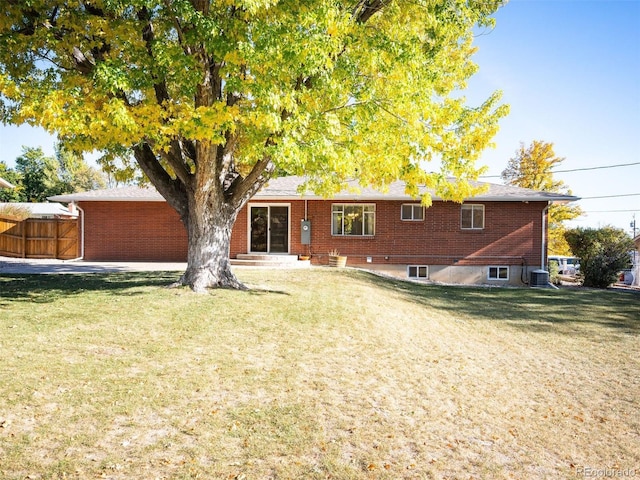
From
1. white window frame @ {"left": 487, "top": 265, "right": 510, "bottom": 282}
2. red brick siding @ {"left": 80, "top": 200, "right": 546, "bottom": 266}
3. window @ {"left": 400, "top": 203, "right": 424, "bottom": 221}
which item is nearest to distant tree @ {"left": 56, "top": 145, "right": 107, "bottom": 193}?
red brick siding @ {"left": 80, "top": 200, "right": 546, "bottom": 266}

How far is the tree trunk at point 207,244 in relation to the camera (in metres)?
10.4

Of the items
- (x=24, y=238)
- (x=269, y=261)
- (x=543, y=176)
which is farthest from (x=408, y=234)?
(x=543, y=176)

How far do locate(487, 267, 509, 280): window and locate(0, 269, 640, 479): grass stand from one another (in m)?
9.27

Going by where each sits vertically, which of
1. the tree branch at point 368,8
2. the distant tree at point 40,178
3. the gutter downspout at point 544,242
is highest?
the distant tree at point 40,178

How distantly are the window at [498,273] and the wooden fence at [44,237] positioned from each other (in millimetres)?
17991

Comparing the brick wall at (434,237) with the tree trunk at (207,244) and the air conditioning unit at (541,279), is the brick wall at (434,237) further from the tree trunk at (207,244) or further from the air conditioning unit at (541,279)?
the tree trunk at (207,244)

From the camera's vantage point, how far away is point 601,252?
19.9m

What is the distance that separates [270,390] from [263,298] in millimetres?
4663

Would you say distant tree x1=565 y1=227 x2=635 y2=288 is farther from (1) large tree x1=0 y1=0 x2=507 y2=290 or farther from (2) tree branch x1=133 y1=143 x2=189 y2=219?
(2) tree branch x1=133 y1=143 x2=189 y2=219

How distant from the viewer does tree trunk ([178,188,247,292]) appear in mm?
10352

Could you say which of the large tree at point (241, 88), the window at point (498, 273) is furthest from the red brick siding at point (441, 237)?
the large tree at point (241, 88)

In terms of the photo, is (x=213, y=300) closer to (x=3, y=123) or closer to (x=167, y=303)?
(x=167, y=303)

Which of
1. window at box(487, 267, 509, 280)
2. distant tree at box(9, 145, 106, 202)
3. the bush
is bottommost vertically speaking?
window at box(487, 267, 509, 280)

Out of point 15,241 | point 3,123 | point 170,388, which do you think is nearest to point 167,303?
point 170,388
